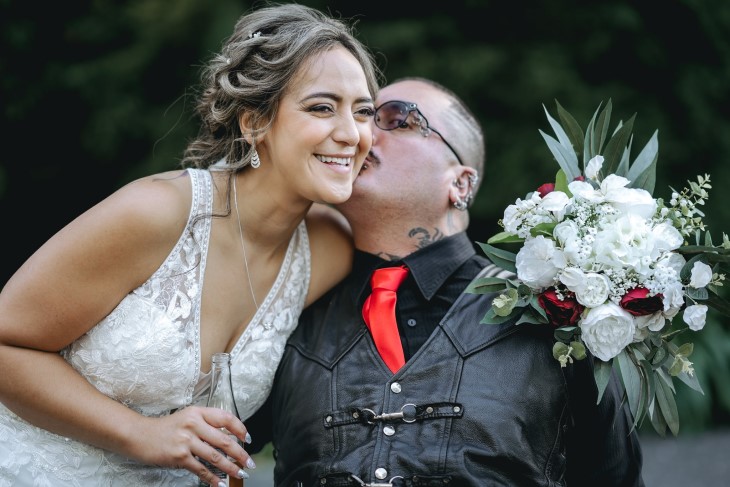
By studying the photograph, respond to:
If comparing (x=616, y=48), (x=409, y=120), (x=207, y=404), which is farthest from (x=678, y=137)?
(x=207, y=404)

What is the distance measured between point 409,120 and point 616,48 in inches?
190

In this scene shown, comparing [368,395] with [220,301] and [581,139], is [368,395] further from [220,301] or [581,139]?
[581,139]

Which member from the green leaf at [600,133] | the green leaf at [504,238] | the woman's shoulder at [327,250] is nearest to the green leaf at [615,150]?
the green leaf at [600,133]

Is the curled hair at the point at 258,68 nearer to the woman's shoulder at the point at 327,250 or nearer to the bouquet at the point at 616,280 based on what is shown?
the woman's shoulder at the point at 327,250

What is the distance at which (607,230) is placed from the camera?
3.27 meters

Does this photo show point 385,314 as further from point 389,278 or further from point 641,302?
point 641,302

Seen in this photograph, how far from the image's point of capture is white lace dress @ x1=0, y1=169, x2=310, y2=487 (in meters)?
3.39

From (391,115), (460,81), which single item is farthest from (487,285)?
(460,81)

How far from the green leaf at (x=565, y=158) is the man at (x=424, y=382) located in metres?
0.57

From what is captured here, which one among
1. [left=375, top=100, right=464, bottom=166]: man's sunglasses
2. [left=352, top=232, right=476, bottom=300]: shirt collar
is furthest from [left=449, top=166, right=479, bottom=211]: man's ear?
[left=375, top=100, right=464, bottom=166]: man's sunglasses

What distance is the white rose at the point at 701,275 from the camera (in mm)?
3219

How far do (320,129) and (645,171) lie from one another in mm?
1348

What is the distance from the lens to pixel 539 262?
336cm

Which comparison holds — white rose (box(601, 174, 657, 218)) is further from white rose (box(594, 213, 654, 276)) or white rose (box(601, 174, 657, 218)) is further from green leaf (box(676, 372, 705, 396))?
green leaf (box(676, 372, 705, 396))
